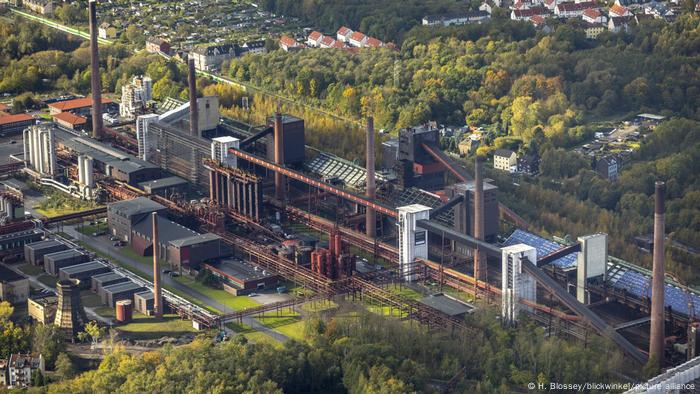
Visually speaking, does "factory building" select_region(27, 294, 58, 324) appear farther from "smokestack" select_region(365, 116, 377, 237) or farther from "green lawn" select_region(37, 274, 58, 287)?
"smokestack" select_region(365, 116, 377, 237)

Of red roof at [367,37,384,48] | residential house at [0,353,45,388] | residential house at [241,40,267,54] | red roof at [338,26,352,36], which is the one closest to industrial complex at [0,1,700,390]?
residential house at [0,353,45,388]

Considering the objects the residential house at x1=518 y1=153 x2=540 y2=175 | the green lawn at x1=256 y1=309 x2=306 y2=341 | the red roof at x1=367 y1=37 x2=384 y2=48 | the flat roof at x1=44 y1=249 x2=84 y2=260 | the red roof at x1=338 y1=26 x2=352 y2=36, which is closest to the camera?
the green lawn at x1=256 y1=309 x2=306 y2=341

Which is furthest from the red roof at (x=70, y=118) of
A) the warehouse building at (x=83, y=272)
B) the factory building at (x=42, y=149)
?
the warehouse building at (x=83, y=272)

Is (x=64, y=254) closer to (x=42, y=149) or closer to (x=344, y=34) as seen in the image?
(x=42, y=149)

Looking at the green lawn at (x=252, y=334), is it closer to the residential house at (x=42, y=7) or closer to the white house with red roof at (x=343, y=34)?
the white house with red roof at (x=343, y=34)

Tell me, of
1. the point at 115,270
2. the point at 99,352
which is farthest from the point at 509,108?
the point at 99,352

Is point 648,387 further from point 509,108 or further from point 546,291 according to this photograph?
point 509,108
